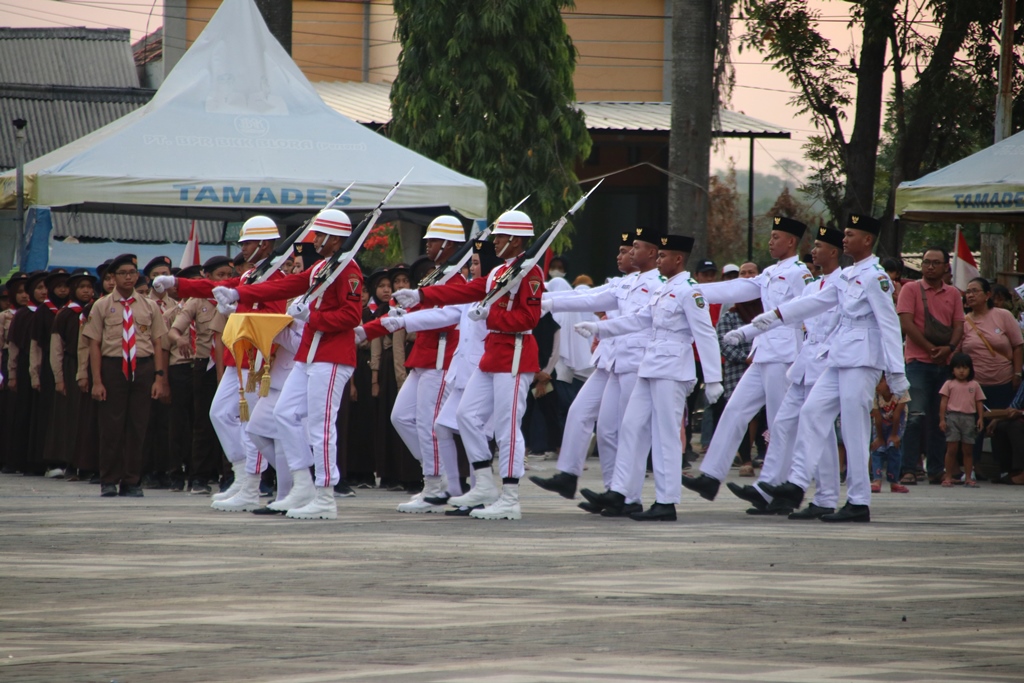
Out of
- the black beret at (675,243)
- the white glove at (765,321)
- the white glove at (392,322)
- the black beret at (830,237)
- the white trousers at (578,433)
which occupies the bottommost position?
the white trousers at (578,433)

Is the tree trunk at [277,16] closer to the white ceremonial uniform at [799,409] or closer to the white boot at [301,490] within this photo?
the white boot at [301,490]

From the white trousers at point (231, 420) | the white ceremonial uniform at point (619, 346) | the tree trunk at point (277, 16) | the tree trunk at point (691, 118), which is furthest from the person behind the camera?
the tree trunk at point (277, 16)

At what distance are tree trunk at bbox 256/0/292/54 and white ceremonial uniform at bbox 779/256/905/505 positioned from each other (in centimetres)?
1092

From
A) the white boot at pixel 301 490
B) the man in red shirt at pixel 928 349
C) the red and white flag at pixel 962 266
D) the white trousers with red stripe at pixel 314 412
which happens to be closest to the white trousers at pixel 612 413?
the white trousers with red stripe at pixel 314 412

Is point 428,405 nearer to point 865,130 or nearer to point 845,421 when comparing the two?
point 845,421

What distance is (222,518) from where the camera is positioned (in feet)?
33.3

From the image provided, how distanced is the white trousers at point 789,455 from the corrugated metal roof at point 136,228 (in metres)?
22.7

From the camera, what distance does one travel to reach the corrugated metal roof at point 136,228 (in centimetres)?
3178

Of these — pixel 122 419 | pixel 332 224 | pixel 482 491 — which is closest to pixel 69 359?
pixel 122 419

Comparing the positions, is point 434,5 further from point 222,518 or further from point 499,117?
point 222,518

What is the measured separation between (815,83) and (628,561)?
1694 centimetres

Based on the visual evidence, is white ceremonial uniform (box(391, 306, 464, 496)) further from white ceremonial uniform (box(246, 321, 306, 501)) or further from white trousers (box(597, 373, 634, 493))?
white trousers (box(597, 373, 634, 493))

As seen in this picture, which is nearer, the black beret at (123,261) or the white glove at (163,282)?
the white glove at (163,282)

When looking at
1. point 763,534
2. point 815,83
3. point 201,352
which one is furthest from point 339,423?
point 815,83
